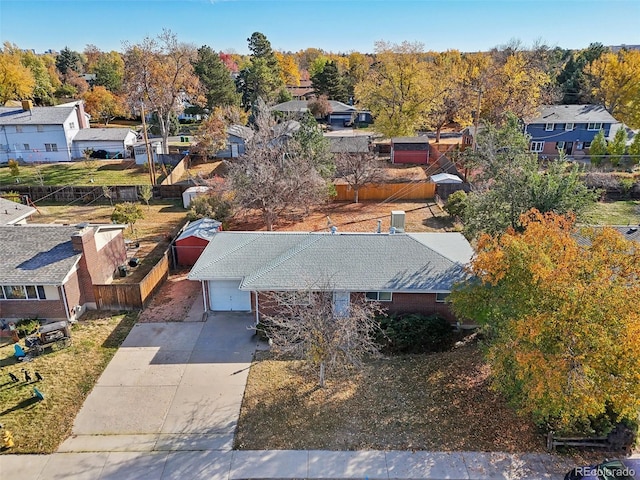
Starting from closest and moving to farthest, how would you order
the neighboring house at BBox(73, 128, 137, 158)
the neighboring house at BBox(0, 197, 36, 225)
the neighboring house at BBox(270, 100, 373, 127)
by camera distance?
the neighboring house at BBox(0, 197, 36, 225), the neighboring house at BBox(73, 128, 137, 158), the neighboring house at BBox(270, 100, 373, 127)

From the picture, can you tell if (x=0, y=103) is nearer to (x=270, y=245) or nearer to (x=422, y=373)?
(x=270, y=245)

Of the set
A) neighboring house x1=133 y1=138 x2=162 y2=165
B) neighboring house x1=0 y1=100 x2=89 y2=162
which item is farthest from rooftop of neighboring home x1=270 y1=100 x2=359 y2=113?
neighboring house x1=0 y1=100 x2=89 y2=162


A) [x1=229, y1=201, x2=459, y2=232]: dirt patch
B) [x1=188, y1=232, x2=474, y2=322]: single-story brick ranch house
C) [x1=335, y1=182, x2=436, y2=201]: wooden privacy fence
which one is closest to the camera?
[x1=188, y1=232, x2=474, y2=322]: single-story brick ranch house

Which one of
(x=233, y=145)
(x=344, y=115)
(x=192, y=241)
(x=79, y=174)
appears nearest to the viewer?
(x=192, y=241)

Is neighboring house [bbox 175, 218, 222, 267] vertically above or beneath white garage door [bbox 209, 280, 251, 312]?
above

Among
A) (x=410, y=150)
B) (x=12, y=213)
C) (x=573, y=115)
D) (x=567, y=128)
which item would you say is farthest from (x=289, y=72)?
(x=12, y=213)

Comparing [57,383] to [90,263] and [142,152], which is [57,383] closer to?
[90,263]

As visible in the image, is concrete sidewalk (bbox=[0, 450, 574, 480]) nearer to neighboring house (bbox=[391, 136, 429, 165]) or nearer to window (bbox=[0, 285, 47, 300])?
window (bbox=[0, 285, 47, 300])
